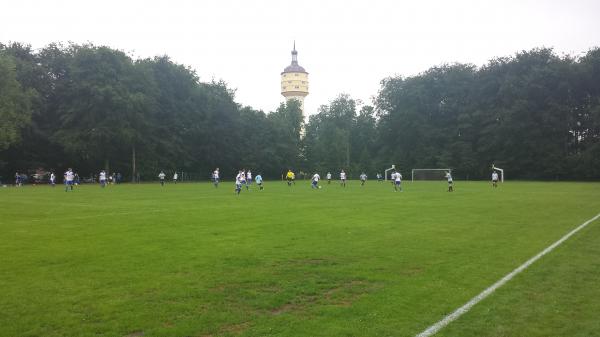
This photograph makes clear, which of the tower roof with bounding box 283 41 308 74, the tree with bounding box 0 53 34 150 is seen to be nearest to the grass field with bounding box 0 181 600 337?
the tree with bounding box 0 53 34 150

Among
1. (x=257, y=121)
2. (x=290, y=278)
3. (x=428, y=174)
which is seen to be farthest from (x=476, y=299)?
(x=257, y=121)

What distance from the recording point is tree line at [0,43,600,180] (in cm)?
6025

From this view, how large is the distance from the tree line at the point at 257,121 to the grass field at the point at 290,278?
46529mm

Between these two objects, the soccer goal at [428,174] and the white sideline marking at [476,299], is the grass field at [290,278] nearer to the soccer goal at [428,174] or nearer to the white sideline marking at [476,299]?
the white sideline marking at [476,299]

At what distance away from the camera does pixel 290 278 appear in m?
9.02

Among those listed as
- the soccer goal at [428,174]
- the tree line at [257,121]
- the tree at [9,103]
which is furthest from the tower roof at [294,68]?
the tree at [9,103]

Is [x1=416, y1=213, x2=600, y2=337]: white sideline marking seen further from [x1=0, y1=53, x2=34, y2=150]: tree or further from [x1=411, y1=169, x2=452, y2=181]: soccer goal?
[x1=411, y1=169, x2=452, y2=181]: soccer goal

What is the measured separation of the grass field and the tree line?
46.5 metres

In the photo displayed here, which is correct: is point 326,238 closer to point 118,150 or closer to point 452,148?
point 118,150

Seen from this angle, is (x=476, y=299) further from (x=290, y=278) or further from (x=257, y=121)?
(x=257, y=121)

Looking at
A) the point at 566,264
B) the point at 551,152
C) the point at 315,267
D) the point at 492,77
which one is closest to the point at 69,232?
the point at 315,267

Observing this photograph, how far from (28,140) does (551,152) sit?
230 feet

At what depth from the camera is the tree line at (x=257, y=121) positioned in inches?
2372

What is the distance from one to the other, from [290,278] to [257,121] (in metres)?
82.1
